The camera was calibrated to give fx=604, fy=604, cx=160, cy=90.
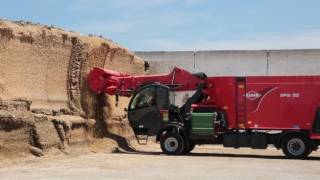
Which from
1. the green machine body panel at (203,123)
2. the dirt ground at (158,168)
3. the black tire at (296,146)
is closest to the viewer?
the dirt ground at (158,168)

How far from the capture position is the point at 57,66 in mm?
22594

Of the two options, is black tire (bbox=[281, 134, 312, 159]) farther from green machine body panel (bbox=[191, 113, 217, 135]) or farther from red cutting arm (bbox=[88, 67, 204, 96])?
red cutting arm (bbox=[88, 67, 204, 96])

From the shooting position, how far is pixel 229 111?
22125mm

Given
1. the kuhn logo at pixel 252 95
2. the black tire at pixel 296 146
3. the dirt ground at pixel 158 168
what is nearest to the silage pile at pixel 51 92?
the dirt ground at pixel 158 168

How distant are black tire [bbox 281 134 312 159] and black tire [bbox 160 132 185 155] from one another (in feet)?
12.1

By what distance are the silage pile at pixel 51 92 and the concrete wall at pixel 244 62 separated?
8.26 meters

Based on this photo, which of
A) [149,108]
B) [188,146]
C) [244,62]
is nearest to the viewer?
[188,146]

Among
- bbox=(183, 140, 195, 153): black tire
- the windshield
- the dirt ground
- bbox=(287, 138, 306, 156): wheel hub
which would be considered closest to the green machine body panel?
bbox=(183, 140, 195, 153): black tire

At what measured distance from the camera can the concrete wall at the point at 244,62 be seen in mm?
32344

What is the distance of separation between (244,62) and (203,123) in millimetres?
12401

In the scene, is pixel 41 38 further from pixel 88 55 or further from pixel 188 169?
pixel 188 169

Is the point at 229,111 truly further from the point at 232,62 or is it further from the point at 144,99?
Result: the point at 232,62

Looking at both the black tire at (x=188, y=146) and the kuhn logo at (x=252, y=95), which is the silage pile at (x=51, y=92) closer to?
the black tire at (x=188, y=146)

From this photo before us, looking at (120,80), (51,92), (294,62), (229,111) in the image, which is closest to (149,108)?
(120,80)
